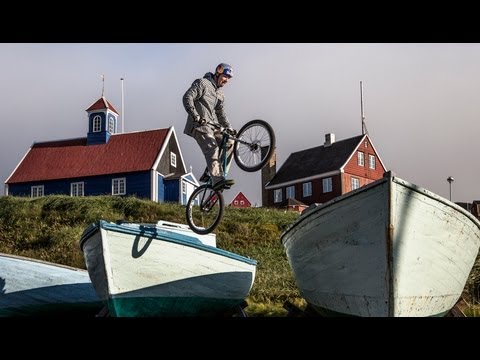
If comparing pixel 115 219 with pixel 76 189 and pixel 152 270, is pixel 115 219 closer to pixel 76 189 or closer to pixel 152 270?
pixel 76 189

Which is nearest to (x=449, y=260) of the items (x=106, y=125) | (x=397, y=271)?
(x=397, y=271)

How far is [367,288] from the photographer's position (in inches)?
244

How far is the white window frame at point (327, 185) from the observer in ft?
76.5

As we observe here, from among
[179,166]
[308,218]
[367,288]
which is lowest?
[367,288]

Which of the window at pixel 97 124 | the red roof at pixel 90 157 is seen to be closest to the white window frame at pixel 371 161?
the red roof at pixel 90 157

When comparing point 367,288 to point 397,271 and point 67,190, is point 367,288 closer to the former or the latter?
point 397,271

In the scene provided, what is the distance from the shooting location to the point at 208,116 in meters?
7.39

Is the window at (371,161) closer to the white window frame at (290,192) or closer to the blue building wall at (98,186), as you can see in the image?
the white window frame at (290,192)

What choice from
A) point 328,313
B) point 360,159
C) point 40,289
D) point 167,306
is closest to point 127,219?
point 40,289

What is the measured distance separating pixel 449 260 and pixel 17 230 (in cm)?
1048

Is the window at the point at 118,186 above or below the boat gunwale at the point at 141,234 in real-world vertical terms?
above

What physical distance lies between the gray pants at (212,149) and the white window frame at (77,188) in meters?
11.4

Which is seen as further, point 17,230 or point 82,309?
point 17,230

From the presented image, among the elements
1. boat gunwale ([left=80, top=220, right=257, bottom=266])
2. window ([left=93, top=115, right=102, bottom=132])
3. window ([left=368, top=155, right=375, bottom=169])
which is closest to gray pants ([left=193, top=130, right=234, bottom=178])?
boat gunwale ([left=80, top=220, right=257, bottom=266])
